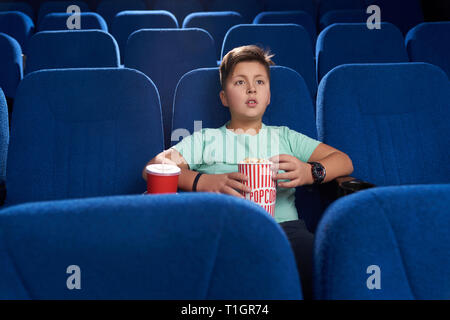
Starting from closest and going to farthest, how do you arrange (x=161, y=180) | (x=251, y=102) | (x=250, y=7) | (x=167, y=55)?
(x=161, y=180) → (x=251, y=102) → (x=167, y=55) → (x=250, y=7)

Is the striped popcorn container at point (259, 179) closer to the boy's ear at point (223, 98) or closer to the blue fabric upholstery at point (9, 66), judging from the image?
the boy's ear at point (223, 98)

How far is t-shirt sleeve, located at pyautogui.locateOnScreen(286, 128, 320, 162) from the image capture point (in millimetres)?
1035

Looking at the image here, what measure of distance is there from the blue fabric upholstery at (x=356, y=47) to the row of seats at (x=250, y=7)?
1.26m

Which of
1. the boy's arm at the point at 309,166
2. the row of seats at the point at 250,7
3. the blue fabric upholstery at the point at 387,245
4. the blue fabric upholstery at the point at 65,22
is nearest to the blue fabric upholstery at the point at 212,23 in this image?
the blue fabric upholstery at the point at 65,22

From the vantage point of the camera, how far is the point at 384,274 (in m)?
0.43

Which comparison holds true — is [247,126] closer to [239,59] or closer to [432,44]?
[239,59]

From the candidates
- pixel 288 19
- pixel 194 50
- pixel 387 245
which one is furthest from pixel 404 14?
pixel 387 245

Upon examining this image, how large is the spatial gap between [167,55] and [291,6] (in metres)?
1.86

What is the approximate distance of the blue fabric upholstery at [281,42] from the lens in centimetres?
170

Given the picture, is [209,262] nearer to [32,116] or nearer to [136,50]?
[32,116]

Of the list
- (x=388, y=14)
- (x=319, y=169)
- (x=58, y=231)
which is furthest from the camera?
(x=388, y=14)

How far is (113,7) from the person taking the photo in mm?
3084
